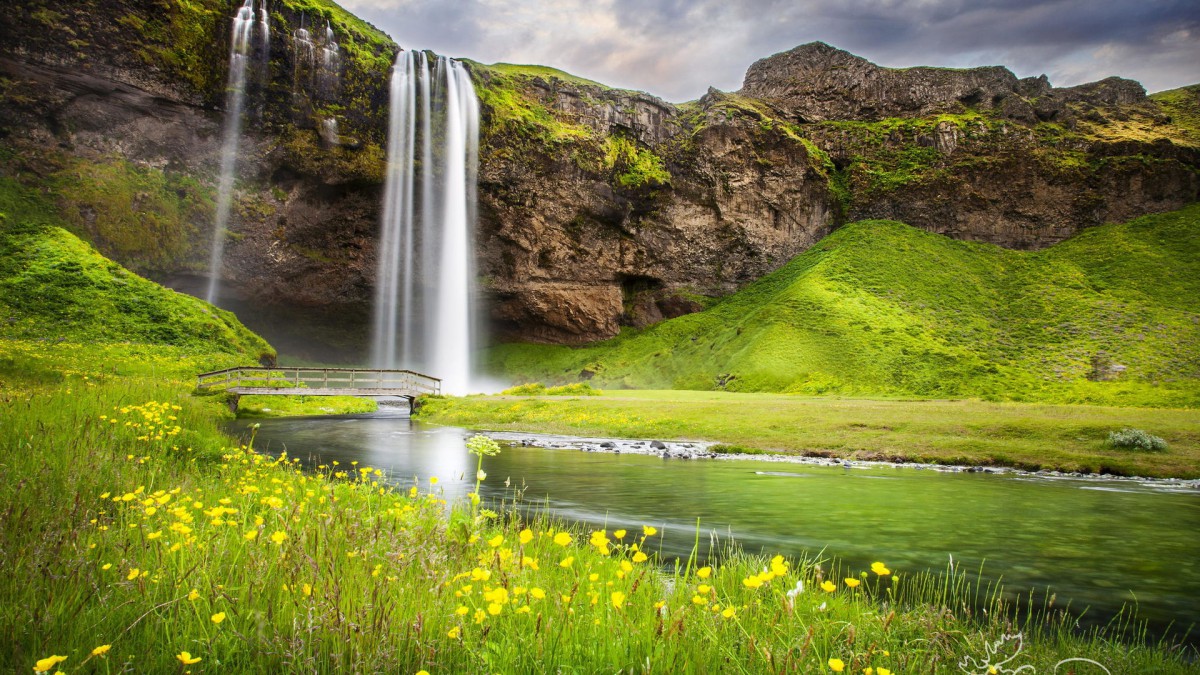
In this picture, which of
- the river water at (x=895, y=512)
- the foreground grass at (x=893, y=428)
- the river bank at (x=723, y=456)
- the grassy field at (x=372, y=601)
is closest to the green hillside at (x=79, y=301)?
the foreground grass at (x=893, y=428)

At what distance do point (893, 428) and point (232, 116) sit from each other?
59343 mm

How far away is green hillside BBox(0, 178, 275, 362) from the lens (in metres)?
35.3

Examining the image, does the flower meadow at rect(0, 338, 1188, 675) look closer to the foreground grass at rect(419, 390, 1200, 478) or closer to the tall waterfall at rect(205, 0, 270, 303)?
the foreground grass at rect(419, 390, 1200, 478)

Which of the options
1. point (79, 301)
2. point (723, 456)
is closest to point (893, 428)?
point (723, 456)

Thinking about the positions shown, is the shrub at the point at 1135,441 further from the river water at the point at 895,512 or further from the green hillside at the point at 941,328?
the green hillside at the point at 941,328

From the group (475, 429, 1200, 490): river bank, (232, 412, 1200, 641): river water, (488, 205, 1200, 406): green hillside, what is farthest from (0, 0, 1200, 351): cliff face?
(232, 412, 1200, 641): river water

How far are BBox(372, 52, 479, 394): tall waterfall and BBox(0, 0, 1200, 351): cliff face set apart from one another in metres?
1.74

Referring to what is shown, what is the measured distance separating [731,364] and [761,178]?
33.4m

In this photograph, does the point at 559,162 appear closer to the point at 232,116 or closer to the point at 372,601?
the point at 232,116

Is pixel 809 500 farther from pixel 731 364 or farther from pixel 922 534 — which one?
pixel 731 364

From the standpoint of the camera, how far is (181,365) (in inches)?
1398

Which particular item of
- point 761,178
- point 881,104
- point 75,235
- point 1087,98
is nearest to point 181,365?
point 75,235

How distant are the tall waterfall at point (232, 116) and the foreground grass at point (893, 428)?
35.0 metres

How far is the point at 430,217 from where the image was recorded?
6325 cm
